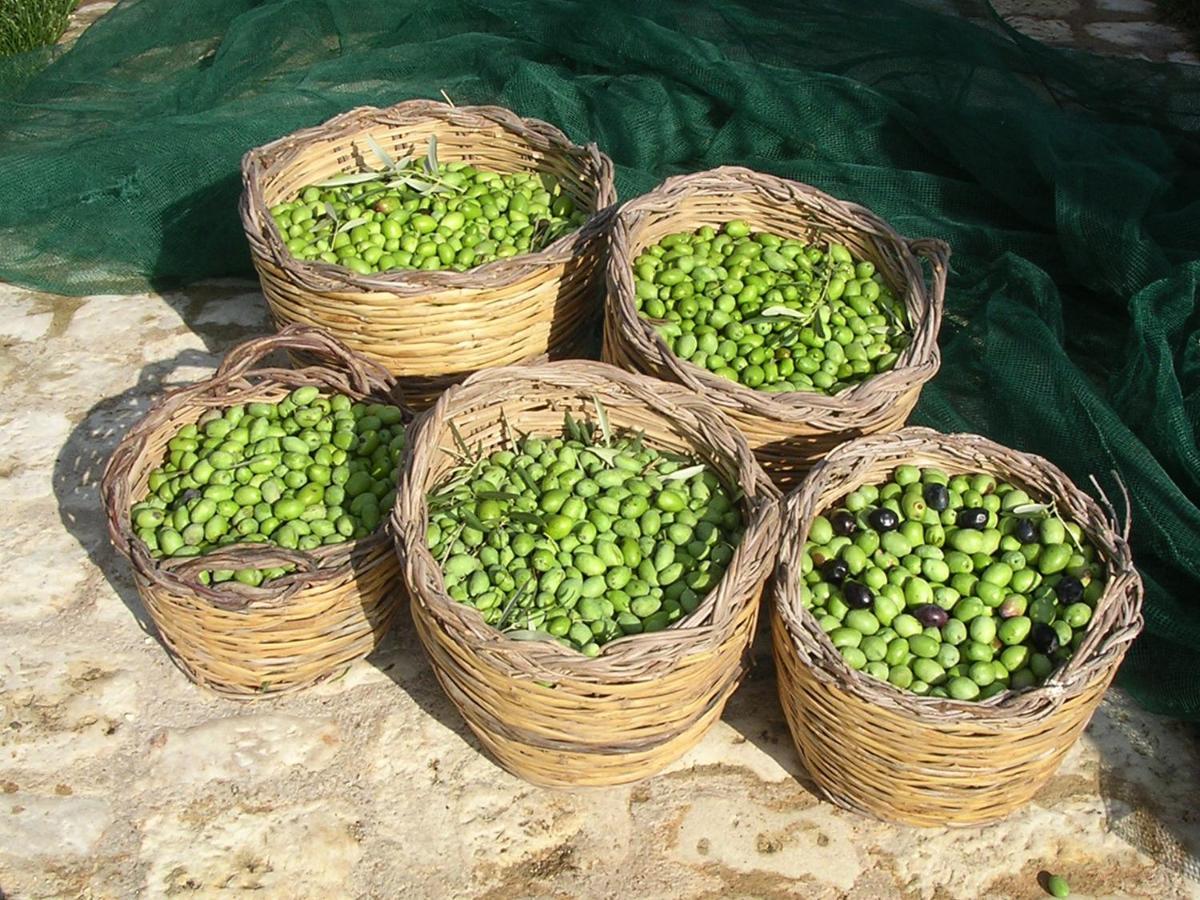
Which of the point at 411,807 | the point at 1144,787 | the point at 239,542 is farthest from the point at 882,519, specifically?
the point at 239,542

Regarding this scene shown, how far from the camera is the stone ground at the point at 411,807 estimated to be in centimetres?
265

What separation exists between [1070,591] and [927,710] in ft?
1.66

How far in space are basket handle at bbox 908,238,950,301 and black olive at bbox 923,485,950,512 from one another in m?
0.57

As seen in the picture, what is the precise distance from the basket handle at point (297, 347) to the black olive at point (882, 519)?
4.48 feet

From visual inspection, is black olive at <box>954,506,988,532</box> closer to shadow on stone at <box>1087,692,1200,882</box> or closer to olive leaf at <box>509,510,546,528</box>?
shadow on stone at <box>1087,692,1200,882</box>

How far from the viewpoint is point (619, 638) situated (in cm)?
245

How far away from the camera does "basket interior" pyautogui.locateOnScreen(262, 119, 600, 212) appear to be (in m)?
A: 3.74

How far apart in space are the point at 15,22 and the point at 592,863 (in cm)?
498

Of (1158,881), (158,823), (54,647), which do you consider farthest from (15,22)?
(1158,881)

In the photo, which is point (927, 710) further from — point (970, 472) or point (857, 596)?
point (970, 472)

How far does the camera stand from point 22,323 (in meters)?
4.18

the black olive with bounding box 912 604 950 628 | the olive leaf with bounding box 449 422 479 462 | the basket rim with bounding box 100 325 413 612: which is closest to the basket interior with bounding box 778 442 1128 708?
the black olive with bounding box 912 604 950 628

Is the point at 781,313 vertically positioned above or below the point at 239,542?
above

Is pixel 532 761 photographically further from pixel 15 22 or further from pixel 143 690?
pixel 15 22
